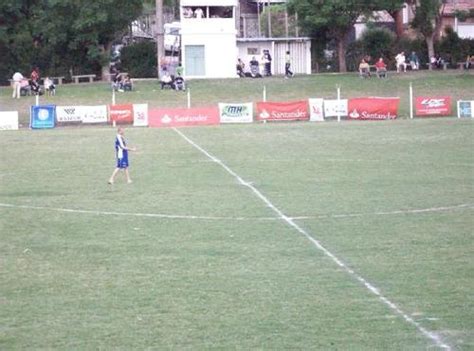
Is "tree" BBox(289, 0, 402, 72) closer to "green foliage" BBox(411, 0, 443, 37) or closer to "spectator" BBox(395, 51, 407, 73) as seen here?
"green foliage" BBox(411, 0, 443, 37)

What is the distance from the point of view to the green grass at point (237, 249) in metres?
11.6

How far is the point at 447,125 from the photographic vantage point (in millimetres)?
44969

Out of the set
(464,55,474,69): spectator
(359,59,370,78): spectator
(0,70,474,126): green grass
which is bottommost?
(0,70,474,126): green grass

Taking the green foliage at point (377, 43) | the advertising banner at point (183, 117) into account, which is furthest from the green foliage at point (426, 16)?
the advertising banner at point (183, 117)

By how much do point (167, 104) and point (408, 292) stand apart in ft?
144

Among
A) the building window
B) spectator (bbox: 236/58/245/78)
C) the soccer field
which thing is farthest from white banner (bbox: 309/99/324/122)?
the building window

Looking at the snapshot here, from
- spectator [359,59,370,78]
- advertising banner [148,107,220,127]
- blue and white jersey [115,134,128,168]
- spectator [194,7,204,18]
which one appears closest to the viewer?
blue and white jersey [115,134,128,168]

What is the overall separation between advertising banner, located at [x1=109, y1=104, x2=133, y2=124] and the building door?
1999 cm

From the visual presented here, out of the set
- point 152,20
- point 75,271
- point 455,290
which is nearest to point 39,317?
point 75,271

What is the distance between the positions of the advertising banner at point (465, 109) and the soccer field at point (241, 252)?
57.7ft

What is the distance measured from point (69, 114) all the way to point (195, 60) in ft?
69.5

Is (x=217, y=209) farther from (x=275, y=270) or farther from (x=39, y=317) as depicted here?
(x=39, y=317)

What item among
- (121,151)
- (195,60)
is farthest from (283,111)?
(121,151)

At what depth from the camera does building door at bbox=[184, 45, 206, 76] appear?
6988 centimetres
